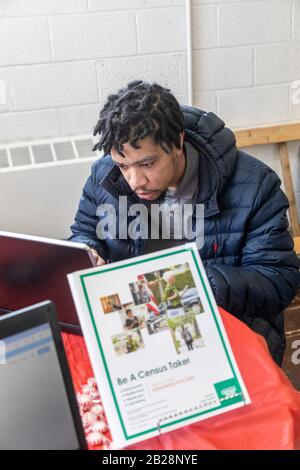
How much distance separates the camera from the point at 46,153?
2051 millimetres

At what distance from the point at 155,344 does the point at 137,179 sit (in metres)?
0.61

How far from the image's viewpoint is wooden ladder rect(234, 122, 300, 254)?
227 centimetres

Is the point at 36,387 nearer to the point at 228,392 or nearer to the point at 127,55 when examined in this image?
the point at 228,392

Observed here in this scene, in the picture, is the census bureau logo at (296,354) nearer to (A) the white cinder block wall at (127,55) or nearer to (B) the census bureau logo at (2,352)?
(A) the white cinder block wall at (127,55)

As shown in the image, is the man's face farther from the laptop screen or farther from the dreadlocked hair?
the laptop screen

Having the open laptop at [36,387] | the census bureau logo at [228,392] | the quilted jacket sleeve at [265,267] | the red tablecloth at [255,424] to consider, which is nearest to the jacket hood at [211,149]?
the quilted jacket sleeve at [265,267]

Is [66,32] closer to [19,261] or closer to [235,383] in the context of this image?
[19,261]

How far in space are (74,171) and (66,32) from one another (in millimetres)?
541

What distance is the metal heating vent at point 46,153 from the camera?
199 centimetres

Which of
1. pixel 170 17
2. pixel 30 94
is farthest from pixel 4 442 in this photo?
pixel 170 17

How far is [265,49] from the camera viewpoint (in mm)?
2205

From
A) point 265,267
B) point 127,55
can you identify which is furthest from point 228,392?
point 127,55

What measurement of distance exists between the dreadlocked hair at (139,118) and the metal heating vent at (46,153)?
0.76m

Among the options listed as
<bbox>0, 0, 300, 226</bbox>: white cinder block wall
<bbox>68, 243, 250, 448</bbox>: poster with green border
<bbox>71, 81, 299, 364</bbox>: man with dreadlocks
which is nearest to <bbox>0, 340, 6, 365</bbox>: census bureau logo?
<bbox>68, 243, 250, 448</bbox>: poster with green border
